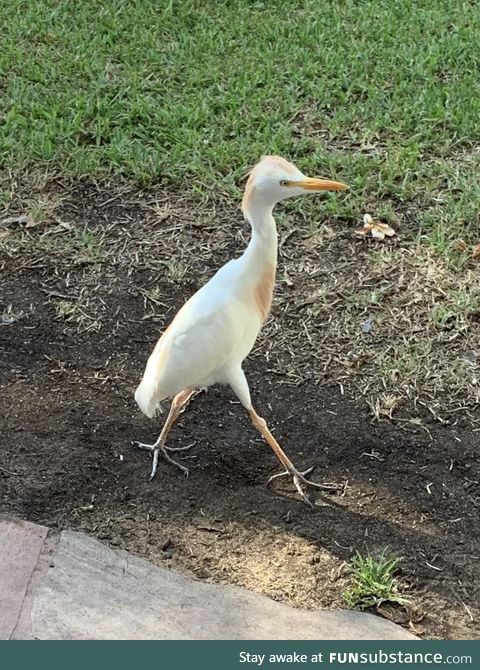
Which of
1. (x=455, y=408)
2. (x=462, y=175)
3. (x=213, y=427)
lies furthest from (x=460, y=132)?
(x=213, y=427)

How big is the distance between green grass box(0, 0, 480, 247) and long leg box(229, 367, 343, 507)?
155 cm

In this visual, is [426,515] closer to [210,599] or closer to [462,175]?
[210,599]

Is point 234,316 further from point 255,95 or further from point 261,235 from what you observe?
point 255,95

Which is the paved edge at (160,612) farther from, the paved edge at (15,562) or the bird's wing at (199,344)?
the bird's wing at (199,344)

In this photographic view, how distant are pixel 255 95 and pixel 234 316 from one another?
255 cm

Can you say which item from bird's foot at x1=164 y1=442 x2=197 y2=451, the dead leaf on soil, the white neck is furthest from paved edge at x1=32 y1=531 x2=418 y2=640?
the dead leaf on soil

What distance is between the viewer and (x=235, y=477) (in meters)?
3.45

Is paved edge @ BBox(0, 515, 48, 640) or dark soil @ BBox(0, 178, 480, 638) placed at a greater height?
dark soil @ BBox(0, 178, 480, 638)

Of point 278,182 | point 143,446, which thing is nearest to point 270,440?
point 143,446

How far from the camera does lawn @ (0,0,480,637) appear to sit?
332cm

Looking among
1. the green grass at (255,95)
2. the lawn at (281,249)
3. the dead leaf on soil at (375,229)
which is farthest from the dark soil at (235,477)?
the green grass at (255,95)

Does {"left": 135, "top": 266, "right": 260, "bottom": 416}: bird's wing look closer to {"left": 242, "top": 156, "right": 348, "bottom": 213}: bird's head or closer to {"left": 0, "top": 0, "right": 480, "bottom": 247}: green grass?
{"left": 242, "top": 156, "right": 348, "bottom": 213}: bird's head

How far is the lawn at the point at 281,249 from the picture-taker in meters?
3.32

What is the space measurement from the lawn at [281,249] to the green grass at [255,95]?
2cm
